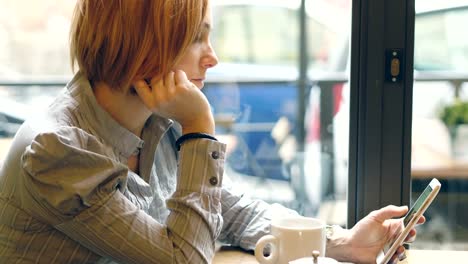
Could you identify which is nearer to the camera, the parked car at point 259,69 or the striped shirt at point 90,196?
the striped shirt at point 90,196

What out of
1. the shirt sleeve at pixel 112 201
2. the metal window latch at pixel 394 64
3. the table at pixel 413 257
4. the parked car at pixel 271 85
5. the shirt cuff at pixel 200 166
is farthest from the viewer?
the parked car at pixel 271 85

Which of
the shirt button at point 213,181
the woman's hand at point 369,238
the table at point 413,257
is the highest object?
the shirt button at point 213,181

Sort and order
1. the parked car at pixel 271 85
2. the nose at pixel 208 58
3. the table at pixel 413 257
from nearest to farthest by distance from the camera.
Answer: the nose at pixel 208 58 → the table at pixel 413 257 → the parked car at pixel 271 85

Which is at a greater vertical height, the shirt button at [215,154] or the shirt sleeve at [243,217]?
the shirt button at [215,154]

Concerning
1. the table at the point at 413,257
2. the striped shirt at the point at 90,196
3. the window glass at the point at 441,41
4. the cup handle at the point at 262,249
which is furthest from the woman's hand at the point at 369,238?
the window glass at the point at 441,41

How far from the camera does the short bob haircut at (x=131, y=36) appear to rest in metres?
1.09

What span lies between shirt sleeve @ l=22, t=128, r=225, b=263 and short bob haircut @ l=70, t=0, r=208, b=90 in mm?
148

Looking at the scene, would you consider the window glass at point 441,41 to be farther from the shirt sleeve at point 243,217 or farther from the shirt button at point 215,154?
the shirt button at point 215,154

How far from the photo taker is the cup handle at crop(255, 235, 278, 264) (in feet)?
3.64

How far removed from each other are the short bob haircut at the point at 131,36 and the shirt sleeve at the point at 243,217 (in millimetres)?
399

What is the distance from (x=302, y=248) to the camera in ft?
3.61

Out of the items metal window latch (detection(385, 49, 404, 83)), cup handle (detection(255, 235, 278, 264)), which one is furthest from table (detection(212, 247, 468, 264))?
metal window latch (detection(385, 49, 404, 83))

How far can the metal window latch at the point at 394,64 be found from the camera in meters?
1.46

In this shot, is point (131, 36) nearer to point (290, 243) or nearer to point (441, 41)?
point (290, 243)
